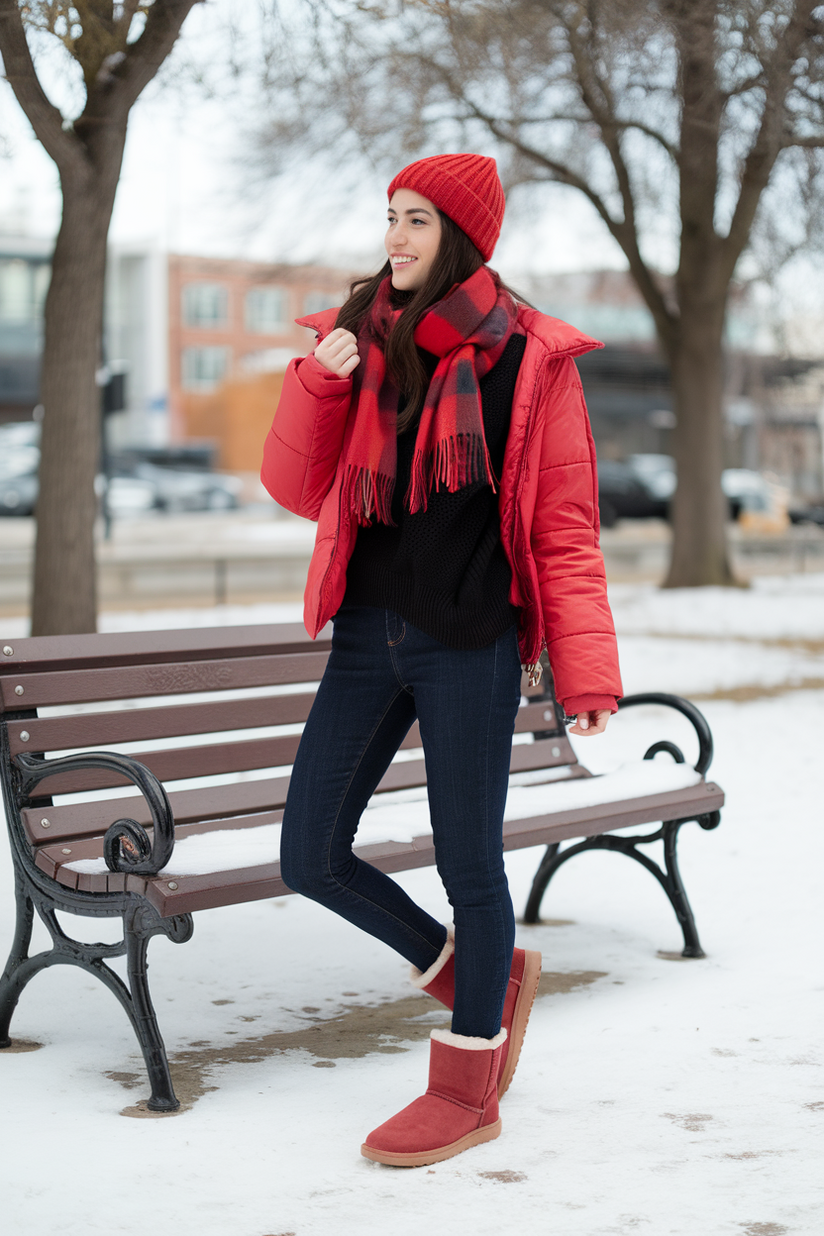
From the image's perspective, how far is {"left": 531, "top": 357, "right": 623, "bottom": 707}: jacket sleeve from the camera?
2.84m

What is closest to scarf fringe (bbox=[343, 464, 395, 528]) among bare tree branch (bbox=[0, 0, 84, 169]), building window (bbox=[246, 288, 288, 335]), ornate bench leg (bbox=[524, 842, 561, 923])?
ornate bench leg (bbox=[524, 842, 561, 923])

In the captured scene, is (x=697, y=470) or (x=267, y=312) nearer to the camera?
(x=697, y=470)

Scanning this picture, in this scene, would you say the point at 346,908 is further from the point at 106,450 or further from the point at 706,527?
the point at 106,450

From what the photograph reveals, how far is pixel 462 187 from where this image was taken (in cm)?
279

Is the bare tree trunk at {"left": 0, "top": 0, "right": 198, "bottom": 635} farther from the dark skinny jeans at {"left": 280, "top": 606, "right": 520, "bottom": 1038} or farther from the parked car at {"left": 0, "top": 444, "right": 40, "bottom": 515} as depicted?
the parked car at {"left": 0, "top": 444, "right": 40, "bottom": 515}

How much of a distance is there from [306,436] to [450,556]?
1.15ft

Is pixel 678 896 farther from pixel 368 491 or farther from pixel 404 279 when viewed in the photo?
pixel 404 279

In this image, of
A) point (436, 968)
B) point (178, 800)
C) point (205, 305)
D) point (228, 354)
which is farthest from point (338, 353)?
→ point (228, 354)

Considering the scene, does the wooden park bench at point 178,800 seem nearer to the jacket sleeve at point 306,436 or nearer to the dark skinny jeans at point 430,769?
the dark skinny jeans at point 430,769

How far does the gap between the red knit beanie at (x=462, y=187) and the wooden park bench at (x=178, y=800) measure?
1.29 meters

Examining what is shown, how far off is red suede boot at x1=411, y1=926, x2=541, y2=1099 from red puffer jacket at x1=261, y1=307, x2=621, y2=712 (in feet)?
2.19

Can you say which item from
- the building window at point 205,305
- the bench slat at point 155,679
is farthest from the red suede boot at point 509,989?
the building window at point 205,305

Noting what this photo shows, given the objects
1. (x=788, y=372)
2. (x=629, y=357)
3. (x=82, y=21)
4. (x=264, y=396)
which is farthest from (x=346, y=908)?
(x=629, y=357)

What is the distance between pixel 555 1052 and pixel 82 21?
540 cm
